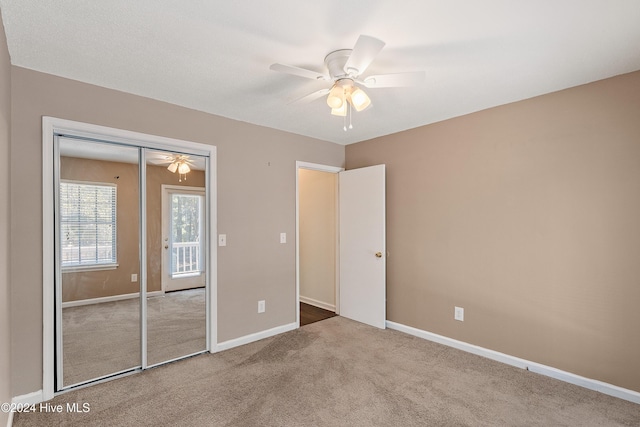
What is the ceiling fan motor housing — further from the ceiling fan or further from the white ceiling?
the ceiling fan

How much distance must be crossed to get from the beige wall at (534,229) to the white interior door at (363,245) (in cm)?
25

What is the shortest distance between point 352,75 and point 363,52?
370 mm

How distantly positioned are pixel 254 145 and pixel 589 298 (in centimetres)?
334

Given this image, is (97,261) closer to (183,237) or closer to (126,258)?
(126,258)

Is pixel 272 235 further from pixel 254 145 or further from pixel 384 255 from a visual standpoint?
pixel 384 255

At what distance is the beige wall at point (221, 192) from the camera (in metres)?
2.24

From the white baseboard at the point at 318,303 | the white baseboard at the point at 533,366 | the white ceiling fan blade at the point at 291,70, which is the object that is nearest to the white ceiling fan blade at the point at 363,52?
the white ceiling fan blade at the point at 291,70

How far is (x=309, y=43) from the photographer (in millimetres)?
1945

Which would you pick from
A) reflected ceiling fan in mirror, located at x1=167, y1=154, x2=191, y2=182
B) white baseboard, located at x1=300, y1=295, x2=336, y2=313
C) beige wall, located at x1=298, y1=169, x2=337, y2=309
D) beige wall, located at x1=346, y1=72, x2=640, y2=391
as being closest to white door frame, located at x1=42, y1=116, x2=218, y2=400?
reflected ceiling fan in mirror, located at x1=167, y1=154, x2=191, y2=182

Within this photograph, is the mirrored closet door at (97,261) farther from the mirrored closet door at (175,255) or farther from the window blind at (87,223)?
the mirrored closet door at (175,255)

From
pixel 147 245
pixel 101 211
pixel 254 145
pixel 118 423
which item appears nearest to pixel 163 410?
pixel 118 423

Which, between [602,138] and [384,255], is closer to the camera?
[602,138]

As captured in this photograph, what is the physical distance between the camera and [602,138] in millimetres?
2461

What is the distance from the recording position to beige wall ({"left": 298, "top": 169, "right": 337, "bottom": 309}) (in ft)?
15.6
